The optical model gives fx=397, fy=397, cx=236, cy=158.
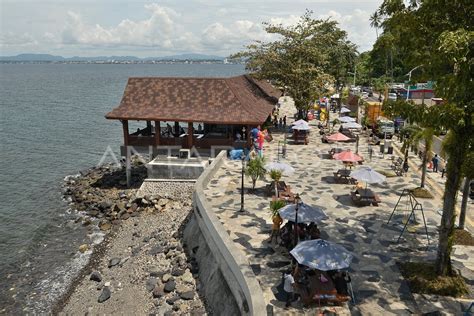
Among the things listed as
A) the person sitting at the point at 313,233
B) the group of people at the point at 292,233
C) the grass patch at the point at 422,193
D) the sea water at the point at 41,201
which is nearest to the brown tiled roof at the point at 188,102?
the sea water at the point at 41,201

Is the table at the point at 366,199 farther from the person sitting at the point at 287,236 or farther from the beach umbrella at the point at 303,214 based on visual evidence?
the person sitting at the point at 287,236

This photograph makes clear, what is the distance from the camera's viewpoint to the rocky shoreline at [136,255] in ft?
52.4

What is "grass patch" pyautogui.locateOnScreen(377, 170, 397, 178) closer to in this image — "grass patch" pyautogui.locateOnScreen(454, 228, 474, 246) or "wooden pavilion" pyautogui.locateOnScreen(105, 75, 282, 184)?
"grass patch" pyautogui.locateOnScreen(454, 228, 474, 246)

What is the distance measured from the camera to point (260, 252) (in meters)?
14.4

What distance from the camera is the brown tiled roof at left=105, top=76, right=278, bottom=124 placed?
2633 cm

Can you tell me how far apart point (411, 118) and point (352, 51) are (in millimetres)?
50376

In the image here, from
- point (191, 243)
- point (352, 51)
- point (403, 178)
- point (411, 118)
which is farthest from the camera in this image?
point (352, 51)

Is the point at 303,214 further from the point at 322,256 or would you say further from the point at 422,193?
the point at 422,193

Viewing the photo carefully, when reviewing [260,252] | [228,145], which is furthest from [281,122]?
[260,252]

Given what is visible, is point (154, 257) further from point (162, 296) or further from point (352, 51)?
point (352, 51)

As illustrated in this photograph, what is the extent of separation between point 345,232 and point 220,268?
521cm

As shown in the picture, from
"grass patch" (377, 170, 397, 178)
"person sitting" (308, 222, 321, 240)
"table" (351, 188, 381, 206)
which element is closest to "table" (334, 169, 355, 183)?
"grass patch" (377, 170, 397, 178)

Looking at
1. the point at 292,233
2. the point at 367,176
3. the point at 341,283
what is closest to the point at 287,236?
the point at 292,233

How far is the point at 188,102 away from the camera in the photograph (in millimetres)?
27609
